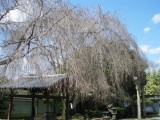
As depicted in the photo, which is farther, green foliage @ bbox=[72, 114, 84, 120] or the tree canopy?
green foliage @ bbox=[72, 114, 84, 120]

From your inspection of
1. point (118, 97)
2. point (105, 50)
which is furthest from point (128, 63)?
point (118, 97)

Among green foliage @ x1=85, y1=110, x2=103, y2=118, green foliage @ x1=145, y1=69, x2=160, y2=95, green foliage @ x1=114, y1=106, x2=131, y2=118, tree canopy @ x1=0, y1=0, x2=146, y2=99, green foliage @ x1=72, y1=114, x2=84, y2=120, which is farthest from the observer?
green foliage @ x1=145, y1=69, x2=160, y2=95

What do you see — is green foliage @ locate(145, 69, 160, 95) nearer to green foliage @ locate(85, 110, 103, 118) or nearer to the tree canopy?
green foliage @ locate(85, 110, 103, 118)

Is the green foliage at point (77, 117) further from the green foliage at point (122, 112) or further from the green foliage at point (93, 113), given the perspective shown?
the green foliage at point (122, 112)

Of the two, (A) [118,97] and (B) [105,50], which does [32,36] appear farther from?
(A) [118,97]

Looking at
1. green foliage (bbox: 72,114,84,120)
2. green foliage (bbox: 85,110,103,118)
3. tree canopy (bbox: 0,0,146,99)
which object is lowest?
green foliage (bbox: 72,114,84,120)

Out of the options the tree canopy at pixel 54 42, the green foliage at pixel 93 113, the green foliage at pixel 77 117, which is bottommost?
the green foliage at pixel 77 117

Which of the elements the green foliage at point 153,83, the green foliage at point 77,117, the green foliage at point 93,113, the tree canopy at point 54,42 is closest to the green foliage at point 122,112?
the green foliage at point 93,113

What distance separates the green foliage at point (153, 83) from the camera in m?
48.3

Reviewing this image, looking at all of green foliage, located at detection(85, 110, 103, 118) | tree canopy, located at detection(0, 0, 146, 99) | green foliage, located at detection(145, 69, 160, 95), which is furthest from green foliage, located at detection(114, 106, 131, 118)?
green foliage, located at detection(145, 69, 160, 95)

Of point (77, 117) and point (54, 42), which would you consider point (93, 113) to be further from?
point (54, 42)

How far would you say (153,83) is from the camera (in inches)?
2005

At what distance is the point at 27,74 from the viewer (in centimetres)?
1052

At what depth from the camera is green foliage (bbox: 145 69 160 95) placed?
159ft
